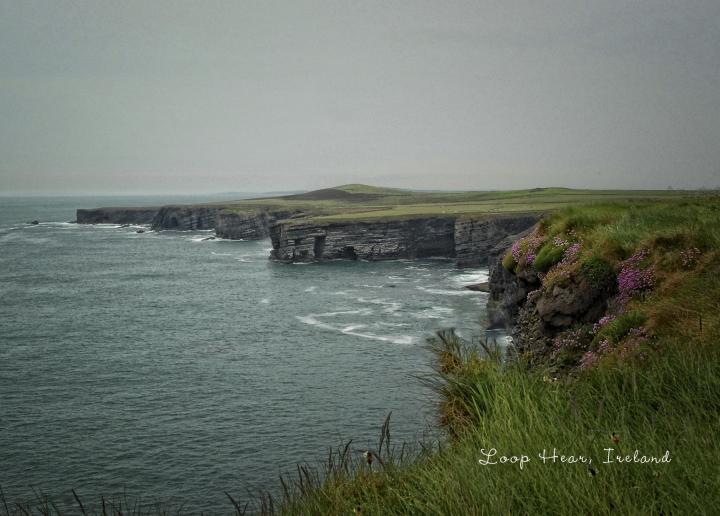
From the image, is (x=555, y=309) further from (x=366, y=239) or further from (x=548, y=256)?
(x=366, y=239)

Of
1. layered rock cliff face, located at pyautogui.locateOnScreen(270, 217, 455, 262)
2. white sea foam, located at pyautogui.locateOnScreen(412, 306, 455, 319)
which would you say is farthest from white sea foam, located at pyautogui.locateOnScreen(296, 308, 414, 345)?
layered rock cliff face, located at pyautogui.locateOnScreen(270, 217, 455, 262)

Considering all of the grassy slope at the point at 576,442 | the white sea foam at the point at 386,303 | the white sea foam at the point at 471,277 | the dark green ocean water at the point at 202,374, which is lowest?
the dark green ocean water at the point at 202,374

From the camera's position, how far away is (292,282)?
328 ft

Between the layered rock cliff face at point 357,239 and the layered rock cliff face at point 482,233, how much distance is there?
10.4m

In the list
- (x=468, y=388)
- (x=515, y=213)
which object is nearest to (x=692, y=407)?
(x=468, y=388)

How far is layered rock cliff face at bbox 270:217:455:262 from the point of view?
5197 inches

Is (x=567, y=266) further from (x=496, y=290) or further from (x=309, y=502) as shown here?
(x=496, y=290)

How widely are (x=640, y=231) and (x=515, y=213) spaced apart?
353ft

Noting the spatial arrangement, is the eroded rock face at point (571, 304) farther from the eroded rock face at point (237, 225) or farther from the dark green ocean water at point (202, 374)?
the eroded rock face at point (237, 225)

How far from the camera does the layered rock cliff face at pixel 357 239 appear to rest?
132m

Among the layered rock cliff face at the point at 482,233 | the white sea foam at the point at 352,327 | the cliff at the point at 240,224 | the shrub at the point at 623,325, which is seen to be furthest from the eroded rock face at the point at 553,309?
the cliff at the point at 240,224

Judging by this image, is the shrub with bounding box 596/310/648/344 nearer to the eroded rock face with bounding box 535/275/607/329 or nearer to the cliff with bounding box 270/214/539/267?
the eroded rock face with bounding box 535/275/607/329

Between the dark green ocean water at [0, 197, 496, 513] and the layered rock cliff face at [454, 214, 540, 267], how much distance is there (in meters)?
17.0

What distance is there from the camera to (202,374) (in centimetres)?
4919
